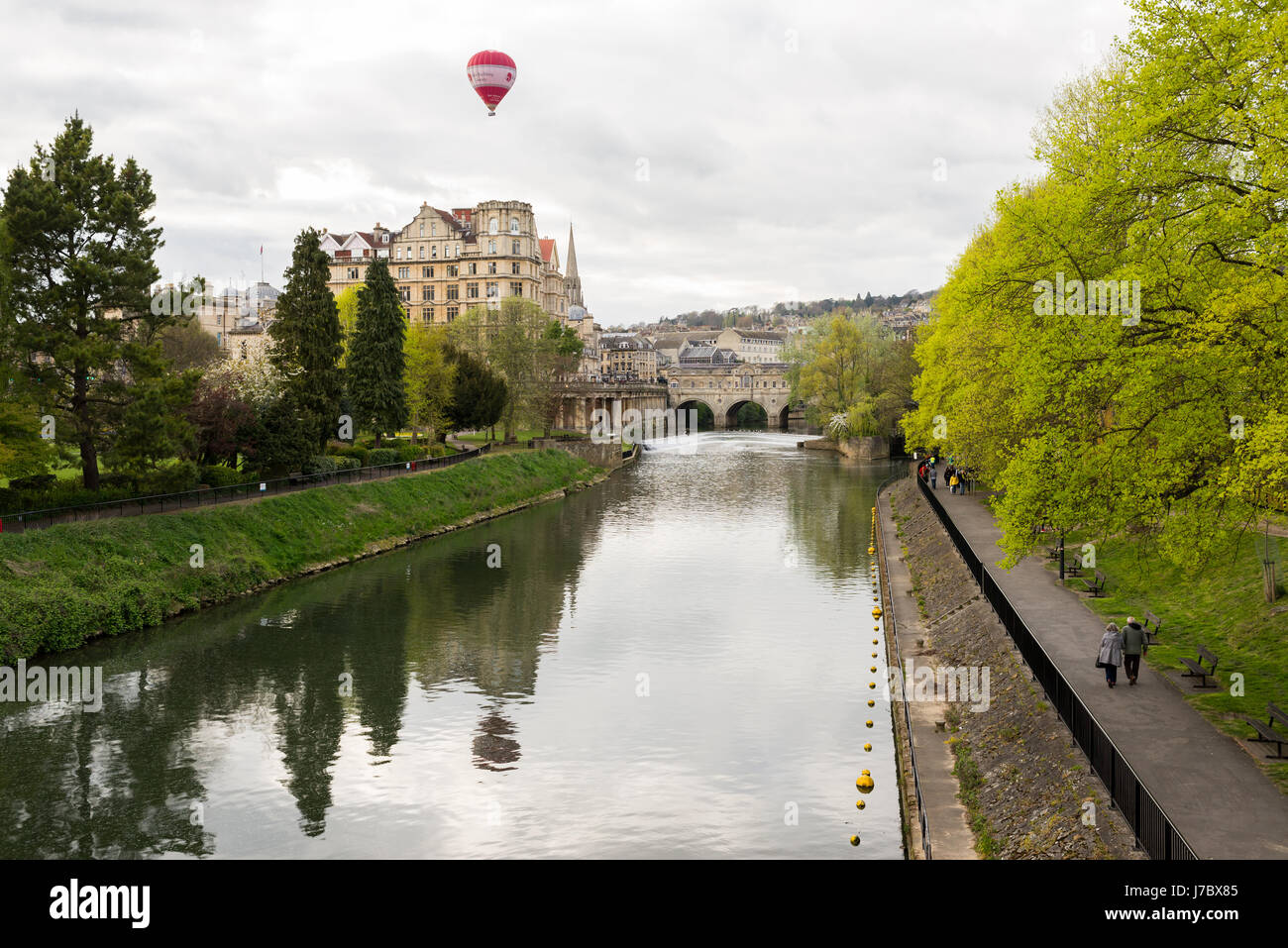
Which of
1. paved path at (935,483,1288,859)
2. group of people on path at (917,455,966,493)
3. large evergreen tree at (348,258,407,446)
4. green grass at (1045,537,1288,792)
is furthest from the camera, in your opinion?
large evergreen tree at (348,258,407,446)

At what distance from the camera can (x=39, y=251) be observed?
118ft

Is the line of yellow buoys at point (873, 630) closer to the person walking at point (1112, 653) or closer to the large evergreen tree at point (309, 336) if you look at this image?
the person walking at point (1112, 653)

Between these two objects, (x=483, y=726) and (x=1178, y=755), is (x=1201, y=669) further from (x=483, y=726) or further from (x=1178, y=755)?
(x=483, y=726)

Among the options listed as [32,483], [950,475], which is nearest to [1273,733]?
[32,483]

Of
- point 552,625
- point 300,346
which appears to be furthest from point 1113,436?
point 300,346

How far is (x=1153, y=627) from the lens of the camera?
78.3ft

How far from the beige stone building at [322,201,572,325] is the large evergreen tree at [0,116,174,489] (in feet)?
287

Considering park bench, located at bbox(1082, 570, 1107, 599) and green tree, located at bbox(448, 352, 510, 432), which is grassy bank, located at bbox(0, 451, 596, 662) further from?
park bench, located at bbox(1082, 570, 1107, 599)

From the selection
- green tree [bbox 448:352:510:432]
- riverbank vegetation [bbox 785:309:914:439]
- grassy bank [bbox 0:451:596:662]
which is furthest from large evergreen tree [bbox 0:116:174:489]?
riverbank vegetation [bbox 785:309:914:439]

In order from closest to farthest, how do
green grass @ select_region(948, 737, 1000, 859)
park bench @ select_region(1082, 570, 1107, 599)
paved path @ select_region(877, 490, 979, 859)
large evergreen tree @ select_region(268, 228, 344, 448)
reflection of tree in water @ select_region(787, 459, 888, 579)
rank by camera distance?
green grass @ select_region(948, 737, 1000, 859) → paved path @ select_region(877, 490, 979, 859) → park bench @ select_region(1082, 570, 1107, 599) → reflection of tree in water @ select_region(787, 459, 888, 579) → large evergreen tree @ select_region(268, 228, 344, 448)

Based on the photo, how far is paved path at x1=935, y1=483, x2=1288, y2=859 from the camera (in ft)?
42.3

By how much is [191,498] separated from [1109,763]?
36.6 meters
